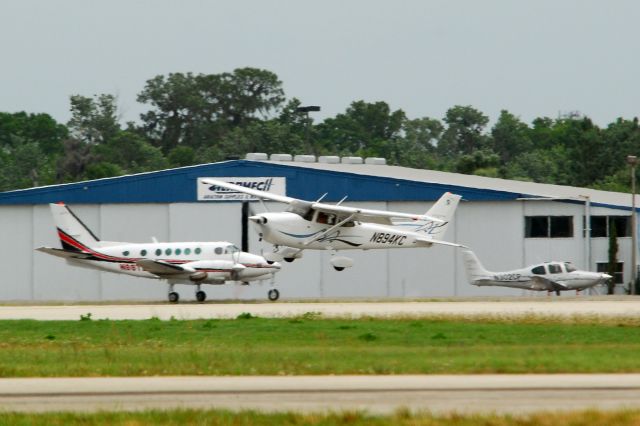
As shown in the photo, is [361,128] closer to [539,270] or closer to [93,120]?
[93,120]

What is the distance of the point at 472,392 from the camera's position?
2006cm

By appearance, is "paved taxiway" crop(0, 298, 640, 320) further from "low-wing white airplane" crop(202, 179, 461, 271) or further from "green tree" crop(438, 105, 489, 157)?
"green tree" crop(438, 105, 489, 157)

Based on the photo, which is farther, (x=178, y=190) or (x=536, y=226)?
(x=536, y=226)

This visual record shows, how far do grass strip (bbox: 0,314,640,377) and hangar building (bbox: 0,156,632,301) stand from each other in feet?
60.7

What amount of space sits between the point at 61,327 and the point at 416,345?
1134cm

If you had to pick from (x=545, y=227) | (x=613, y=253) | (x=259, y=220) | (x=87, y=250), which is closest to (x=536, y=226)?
(x=545, y=227)

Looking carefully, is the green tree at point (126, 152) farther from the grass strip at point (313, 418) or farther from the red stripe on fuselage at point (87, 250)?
the grass strip at point (313, 418)

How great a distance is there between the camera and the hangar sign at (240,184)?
55.9 m

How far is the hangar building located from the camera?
56.0 m

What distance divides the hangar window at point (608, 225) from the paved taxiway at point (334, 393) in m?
35.6

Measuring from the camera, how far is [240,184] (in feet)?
187

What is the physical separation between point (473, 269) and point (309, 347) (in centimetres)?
2616

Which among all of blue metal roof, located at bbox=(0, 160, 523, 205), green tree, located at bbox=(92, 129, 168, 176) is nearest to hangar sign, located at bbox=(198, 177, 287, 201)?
blue metal roof, located at bbox=(0, 160, 523, 205)

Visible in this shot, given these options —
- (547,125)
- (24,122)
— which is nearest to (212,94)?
(24,122)
